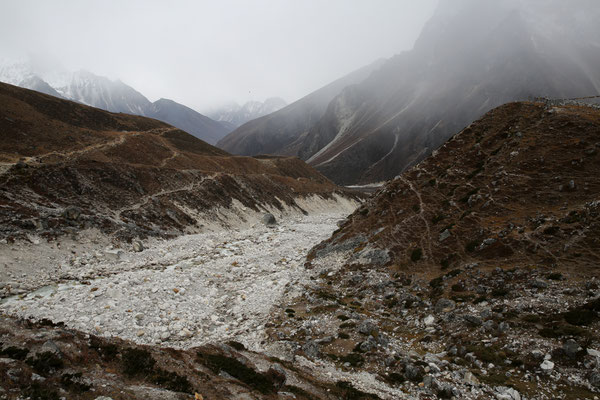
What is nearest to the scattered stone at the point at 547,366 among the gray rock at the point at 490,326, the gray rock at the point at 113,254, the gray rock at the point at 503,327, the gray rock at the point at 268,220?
the gray rock at the point at 503,327

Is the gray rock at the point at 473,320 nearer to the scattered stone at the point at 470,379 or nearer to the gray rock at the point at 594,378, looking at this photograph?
the scattered stone at the point at 470,379

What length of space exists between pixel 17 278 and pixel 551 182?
50549 mm

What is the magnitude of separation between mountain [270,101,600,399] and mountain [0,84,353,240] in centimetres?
2876

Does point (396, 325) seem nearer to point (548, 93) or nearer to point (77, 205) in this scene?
point (77, 205)

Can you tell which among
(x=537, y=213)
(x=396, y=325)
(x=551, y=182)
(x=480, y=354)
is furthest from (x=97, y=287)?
(x=551, y=182)

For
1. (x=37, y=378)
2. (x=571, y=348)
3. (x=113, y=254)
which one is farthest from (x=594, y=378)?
(x=113, y=254)

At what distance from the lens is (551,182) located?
28.5 m

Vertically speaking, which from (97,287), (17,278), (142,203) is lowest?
(97,287)

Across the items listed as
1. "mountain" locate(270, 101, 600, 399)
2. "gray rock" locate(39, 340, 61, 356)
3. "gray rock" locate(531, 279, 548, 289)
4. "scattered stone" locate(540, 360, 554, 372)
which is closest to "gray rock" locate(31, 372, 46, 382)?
"gray rock" locate(39, 340, 61, 356)

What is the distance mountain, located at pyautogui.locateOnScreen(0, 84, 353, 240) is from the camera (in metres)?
36.0

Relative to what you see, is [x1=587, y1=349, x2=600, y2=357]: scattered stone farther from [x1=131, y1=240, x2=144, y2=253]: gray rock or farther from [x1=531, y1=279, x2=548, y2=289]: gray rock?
[x1=131, y1=240, x2=144, y2=253]: gray rock

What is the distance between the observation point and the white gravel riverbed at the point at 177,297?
20453mm

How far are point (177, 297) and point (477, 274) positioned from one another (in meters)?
25.3

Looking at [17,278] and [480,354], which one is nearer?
[480,354]
